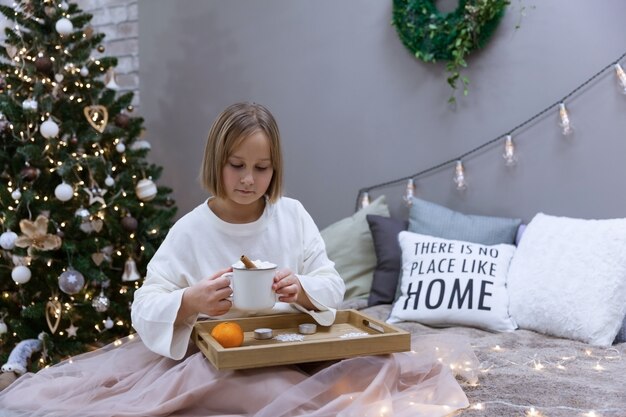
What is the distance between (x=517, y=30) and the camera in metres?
2.23

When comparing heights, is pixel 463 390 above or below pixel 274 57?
below

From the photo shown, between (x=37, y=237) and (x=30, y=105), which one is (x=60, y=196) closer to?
(x=37, y=237)

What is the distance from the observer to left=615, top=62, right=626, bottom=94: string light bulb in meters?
2.04

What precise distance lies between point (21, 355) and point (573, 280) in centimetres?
178

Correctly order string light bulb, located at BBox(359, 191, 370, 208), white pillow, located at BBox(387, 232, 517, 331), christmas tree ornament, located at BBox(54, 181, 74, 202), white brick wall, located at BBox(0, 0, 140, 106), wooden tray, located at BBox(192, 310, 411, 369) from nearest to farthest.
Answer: wooden tray, located at BBox(192, 310, 411, 369) → white pillow, located at BBox(387, 232, 517, 331) → christmas tree ornament, located at BBox(54, 181, 74, 202) → string light bulb, located at BBox(359, 191, 370, 208) → white brick wall, located at BBox(0, 0, 140, 106)

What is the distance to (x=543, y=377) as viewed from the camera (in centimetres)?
153

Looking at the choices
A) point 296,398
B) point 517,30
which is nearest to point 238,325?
point 296,398

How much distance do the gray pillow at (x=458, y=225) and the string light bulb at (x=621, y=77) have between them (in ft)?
1.71

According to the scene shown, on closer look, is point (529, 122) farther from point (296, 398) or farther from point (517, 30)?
point (296, 398)

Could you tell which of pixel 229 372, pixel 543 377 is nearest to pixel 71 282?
pixel 229 372

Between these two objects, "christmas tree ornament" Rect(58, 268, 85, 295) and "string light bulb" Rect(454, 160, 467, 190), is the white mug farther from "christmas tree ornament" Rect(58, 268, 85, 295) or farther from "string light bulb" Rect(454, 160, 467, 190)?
"string light bulb" Rect(454, 160, 467, 190)

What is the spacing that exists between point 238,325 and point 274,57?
168cm

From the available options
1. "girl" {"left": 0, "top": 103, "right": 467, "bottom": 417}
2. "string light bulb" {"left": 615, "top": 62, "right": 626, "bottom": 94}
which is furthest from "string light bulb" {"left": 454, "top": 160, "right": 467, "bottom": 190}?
"girl" {"left": 0, "top": 103, "right": 467, "bottom": 417}

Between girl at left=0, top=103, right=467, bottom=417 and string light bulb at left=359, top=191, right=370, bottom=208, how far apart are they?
0.93 metres
